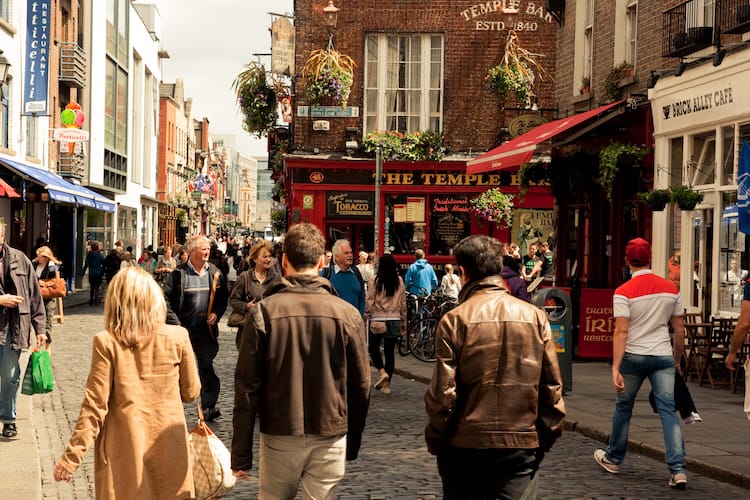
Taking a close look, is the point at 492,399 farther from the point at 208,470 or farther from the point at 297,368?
the point at 208,470

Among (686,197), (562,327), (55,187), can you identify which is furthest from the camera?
(55,187)

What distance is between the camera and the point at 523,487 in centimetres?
515

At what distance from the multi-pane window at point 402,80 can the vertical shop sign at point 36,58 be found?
29.7 feet

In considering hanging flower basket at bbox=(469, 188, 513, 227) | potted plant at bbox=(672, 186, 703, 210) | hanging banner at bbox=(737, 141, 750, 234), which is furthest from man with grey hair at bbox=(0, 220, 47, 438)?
hanging flower basket at bbox=(469, 188, 513, 227)

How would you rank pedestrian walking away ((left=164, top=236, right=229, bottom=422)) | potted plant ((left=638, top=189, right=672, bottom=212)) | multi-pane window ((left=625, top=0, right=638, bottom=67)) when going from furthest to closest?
multi-pane window ((left=625, top=0, right=638, bottom=67))
potted plant ((left=638, top=189, right=672, bottom=212))
pedestrian walking away ((left=164, top=236, right=229, bottom=422))

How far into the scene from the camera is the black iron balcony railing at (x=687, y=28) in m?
15.5

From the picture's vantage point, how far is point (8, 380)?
9.58 metres

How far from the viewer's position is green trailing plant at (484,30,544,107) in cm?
3012

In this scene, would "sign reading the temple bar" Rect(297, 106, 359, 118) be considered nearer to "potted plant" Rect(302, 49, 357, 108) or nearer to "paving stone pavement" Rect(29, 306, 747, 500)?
"potted plant" Rect(302, 49, 357, 108)

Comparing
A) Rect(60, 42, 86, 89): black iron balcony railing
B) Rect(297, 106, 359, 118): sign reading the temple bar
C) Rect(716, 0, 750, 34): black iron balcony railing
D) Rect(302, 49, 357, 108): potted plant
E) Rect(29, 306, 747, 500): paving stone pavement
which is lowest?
Rect(29, 306, 747, 500): paving stone pavement

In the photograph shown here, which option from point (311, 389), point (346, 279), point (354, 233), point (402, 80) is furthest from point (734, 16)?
point (354, 233)

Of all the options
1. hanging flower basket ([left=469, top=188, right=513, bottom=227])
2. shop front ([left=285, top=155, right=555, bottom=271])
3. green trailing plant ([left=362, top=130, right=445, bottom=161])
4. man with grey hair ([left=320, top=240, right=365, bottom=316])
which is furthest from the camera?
shop front ([left=285, top=155, right=555, bottom=271])

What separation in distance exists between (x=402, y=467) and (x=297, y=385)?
4.01 meters

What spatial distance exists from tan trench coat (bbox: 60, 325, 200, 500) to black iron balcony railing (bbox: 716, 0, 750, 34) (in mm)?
10368
